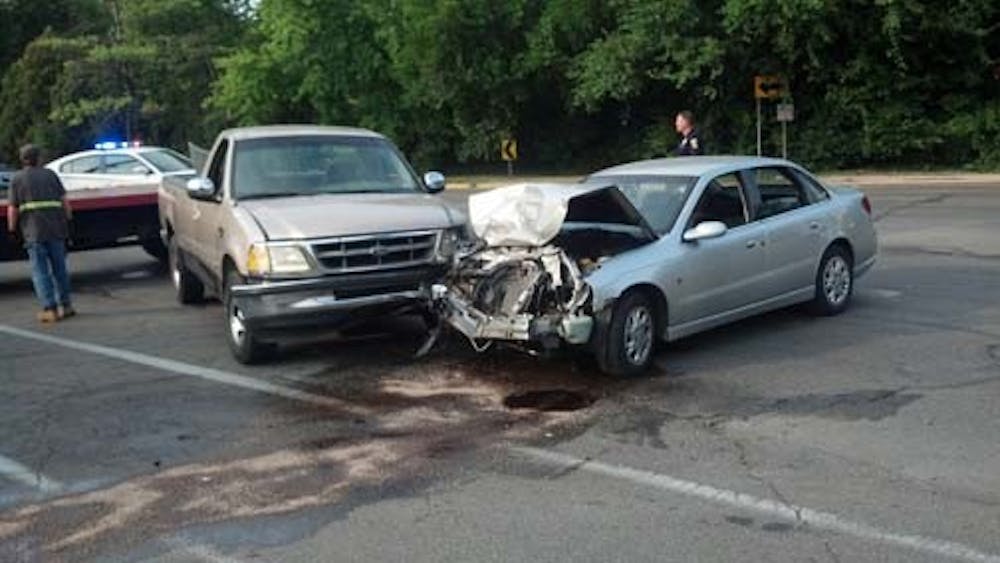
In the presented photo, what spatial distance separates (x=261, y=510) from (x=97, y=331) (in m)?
6.36

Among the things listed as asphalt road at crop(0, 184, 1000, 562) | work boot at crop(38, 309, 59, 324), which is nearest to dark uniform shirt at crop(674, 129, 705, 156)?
asphalt road at crop(0, 184, 1000, 562)

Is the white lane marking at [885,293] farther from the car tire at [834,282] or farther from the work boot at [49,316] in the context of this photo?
the work boot at [49,316]

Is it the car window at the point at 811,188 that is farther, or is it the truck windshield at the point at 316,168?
the car window at the point at 811,188

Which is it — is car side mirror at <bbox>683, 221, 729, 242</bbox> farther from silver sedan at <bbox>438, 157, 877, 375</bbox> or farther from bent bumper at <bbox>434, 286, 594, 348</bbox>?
bent bumper at <bbox>434, 286, 594, 348</bbox>

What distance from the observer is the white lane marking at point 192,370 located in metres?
8.11

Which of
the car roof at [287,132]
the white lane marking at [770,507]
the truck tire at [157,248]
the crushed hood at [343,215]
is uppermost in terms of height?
the car roof at [287,132]

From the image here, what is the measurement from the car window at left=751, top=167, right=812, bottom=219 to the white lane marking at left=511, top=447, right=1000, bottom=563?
402 centimetres

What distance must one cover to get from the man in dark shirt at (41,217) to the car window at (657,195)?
5.67 metres

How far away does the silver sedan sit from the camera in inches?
321

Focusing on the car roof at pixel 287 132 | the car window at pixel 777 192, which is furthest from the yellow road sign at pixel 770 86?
the car roof at pixel 287 132

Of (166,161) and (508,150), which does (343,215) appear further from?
(508,150)

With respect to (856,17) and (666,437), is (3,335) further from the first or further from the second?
(856,17)

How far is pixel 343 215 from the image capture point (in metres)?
9.16

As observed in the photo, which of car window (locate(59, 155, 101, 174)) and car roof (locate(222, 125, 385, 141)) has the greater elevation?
car roof (locate(222, 125, 385, 141))
